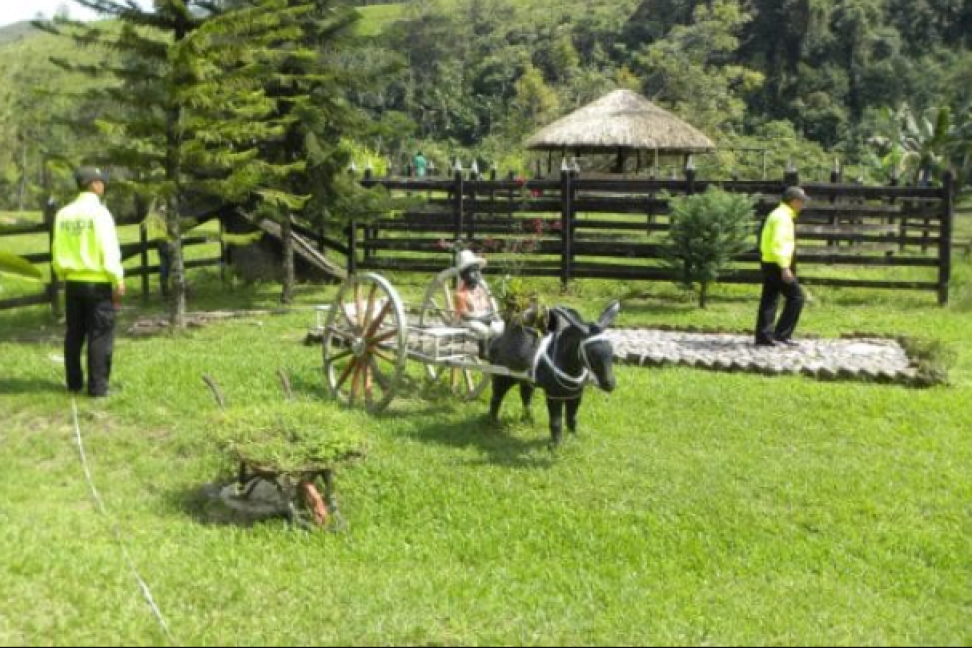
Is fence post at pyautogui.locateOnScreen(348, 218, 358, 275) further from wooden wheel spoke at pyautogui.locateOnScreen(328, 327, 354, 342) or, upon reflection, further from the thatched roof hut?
the thatched roof hut

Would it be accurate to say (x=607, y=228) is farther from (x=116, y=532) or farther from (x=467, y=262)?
(x=116, y=532)

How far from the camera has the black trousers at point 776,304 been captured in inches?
451

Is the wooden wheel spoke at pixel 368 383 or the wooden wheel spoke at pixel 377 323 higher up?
the wooden wheel spoke at pixel 377 323

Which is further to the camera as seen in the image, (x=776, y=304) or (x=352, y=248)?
(x=352, y=248)

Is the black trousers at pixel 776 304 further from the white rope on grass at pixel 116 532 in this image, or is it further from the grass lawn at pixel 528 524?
the white rope on grass at pixel 116 532

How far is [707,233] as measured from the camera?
→ 15023 millimetres

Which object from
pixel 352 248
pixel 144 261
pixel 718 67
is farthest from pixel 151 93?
pixel 718 67

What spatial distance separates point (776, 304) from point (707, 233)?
3559mm

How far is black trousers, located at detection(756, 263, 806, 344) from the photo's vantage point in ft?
37.6

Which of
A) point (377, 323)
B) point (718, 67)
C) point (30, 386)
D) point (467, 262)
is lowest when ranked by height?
point (30, 386)

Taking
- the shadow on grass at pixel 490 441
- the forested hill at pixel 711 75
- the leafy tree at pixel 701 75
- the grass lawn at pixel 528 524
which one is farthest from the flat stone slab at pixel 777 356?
the leafy tree at pixel 701 75

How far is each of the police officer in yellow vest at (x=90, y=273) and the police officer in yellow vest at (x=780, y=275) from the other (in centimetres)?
671

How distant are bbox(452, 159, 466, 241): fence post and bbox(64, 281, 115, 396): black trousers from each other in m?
9.22

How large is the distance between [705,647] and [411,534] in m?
2.15
